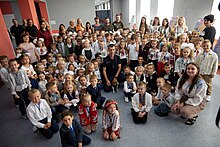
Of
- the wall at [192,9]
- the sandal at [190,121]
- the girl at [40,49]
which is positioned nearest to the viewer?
the sandal at [190,121]

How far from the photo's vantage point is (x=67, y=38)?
444 centimetres

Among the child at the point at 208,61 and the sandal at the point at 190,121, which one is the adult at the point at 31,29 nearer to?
the child at the point at 208,61

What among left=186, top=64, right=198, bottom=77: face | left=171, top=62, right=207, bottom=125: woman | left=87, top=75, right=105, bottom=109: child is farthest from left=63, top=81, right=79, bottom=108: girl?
left=186, top=64, right=198, bottom=77: face

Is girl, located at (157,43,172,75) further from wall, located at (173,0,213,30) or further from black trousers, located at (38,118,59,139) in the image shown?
wall, located at (173,0,213,30)

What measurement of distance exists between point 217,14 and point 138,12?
491 centimetres

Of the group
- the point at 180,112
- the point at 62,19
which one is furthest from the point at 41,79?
Result: the point at 62,19

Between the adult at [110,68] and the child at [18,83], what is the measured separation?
167 cm

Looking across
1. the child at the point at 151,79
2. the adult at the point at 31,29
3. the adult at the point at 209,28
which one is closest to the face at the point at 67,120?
the child at the point at 151,79

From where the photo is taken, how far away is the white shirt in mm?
2324

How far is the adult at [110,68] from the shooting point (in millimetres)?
3739

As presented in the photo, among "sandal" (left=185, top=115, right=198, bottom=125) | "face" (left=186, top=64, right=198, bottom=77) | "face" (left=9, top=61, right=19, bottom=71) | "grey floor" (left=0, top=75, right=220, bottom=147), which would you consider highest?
"face" (left=9, top=61, right=19, bottom=71)

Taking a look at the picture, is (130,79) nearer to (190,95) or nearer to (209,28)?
(190,95)

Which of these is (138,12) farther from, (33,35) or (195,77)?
(195,77)

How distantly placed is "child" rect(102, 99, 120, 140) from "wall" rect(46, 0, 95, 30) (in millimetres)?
8986
